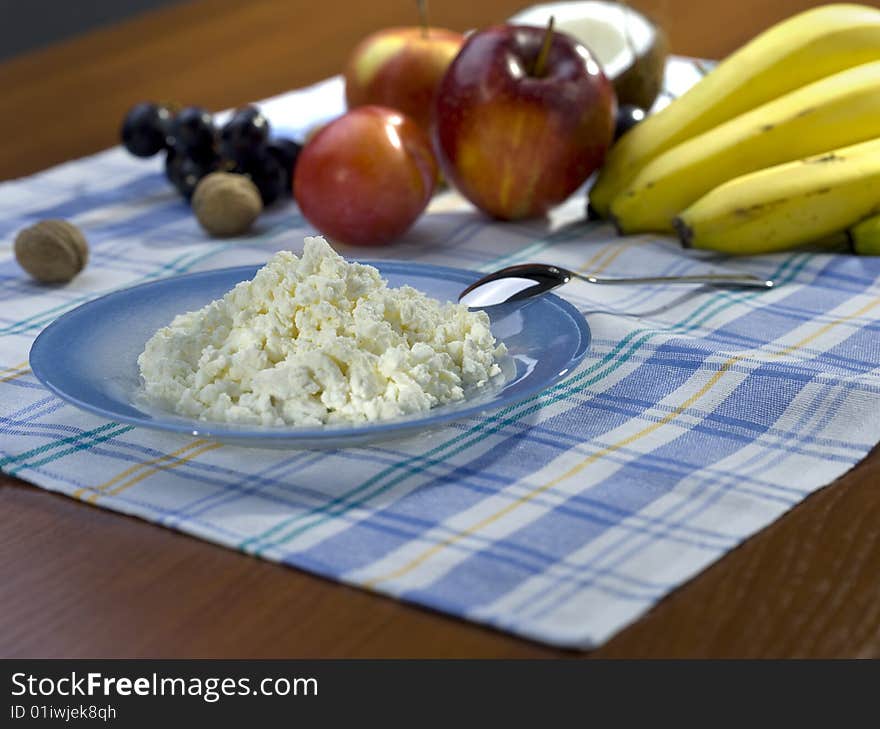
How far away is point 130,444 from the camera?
81cm

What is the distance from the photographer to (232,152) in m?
1.35

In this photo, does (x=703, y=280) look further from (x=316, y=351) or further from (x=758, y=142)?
(x=316, y=351)

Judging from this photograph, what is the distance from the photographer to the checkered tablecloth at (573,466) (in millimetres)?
655

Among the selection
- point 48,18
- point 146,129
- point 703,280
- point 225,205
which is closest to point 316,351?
point 703,280

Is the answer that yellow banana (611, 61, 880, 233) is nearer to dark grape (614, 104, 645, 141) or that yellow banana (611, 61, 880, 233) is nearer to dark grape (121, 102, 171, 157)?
dark grape (614, 104, 645, 141)

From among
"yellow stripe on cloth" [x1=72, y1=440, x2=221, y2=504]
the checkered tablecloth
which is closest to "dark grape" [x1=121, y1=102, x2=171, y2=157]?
the checkered tablecloth

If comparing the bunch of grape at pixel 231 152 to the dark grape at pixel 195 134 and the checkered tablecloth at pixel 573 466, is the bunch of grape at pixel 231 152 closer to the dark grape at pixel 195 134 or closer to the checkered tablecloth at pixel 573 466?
the dark grape at pixel 195 134

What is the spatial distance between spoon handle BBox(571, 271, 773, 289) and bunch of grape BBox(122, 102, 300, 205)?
16.5 inches

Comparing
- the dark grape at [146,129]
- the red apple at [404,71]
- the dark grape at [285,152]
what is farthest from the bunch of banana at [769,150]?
the dark grape at [146,129]

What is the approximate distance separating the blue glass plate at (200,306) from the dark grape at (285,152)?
0.42m

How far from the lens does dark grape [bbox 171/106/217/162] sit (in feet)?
4.47

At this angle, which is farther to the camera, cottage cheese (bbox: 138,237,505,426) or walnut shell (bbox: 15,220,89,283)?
walnut shell (bbox: 15,220,89,283)

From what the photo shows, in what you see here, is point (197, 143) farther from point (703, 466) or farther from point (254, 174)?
point (703, 466)

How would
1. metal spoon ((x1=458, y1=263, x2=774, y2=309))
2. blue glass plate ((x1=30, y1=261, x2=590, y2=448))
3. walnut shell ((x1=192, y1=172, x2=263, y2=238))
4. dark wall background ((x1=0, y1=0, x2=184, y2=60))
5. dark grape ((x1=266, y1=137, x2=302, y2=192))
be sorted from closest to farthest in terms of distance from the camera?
blue glass plate ((x1=30, y1=261, x2=590, y2=448))
metal spoon ((x1=458, y1=263, x2=774, y2=309))
walnut shell ((x1=192, y1=172, x2=263, y2=238))
dark grape ((x1=266, y1=137, x2=302, y2=192))
dark wall background ((x1=0, y1=0, x2=184, y2=60))
